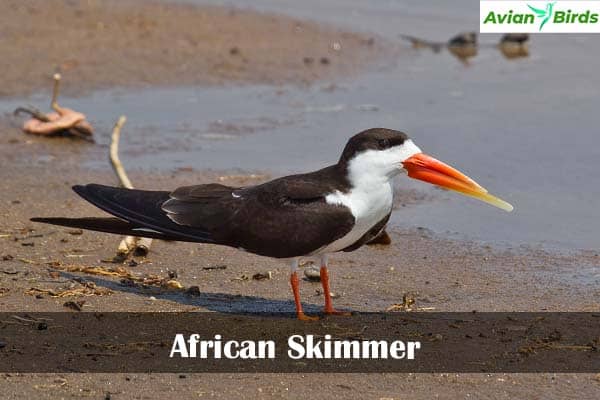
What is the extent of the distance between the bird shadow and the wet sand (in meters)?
4.47

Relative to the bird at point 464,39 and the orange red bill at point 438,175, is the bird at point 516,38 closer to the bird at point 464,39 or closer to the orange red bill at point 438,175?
the bird at point 464,39

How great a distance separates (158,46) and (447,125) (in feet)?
11.0

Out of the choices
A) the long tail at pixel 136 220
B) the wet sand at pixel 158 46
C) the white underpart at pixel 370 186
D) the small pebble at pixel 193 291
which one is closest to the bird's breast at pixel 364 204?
the white underpart at pixel 370 186

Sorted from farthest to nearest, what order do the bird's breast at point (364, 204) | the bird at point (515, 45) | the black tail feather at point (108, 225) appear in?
the bird at point (515, 45) → the black tail feather at point (108, 225) → the bird's breast at point (364, 204)

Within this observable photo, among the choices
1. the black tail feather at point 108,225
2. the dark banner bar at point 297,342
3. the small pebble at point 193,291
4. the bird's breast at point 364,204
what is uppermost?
the bird's breast at point 364,204

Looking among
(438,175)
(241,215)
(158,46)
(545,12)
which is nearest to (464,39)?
(545,12)

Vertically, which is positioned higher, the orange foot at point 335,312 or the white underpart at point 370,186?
the white underpart at point 370,186

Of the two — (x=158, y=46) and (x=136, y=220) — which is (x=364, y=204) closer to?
(x=136, y=220)

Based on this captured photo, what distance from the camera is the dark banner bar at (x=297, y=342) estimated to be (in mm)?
4777

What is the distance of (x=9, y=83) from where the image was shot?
9.99 meters

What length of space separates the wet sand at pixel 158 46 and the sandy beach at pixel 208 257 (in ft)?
0.08

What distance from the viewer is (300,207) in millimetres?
5254

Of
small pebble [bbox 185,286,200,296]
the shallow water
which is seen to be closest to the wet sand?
the shallow water

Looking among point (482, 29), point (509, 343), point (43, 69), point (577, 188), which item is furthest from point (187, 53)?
point (509, 343)
